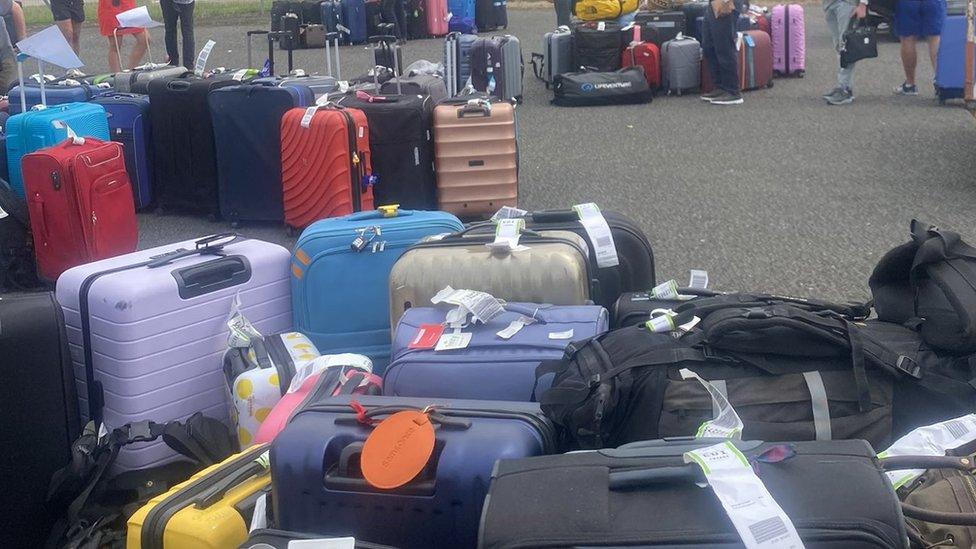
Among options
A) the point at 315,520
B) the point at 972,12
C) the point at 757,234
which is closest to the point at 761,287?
the point at 757,234

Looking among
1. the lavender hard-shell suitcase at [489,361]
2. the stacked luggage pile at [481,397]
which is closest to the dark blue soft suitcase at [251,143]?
the stacked luggage pile at [481,397]

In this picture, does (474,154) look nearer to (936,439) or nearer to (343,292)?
(343,292)

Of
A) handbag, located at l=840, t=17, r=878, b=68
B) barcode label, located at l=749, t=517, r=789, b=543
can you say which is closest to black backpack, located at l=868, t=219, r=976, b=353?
barcode label, located at l=749, t=517, r=789, b=543

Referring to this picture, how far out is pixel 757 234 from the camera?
17.4 ft

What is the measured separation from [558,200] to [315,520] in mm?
4346

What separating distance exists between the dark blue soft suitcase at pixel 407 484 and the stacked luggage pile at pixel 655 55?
771 centimetres

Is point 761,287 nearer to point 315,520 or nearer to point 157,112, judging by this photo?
point 315,520

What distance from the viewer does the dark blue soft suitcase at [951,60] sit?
8169 mm

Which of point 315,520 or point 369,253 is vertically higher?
point 369,253

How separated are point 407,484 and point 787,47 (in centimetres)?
974

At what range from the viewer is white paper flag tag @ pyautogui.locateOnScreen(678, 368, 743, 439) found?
205cm

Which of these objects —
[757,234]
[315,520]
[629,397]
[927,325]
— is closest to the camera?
[315,520]

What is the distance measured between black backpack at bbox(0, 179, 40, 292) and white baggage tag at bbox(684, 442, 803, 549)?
410cm

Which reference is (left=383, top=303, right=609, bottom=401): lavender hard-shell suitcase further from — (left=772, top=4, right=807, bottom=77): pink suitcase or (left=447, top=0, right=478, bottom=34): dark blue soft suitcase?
(left=447, top=0, right=478, bottom=34): dark blue soft suitcase
